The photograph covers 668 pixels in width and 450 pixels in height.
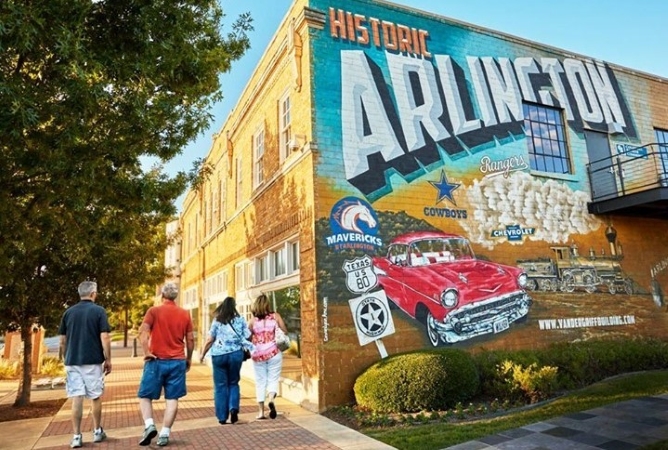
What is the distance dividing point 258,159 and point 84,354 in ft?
26.9

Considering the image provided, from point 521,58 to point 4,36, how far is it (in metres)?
11.4

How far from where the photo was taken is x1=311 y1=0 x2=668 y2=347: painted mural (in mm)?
9664

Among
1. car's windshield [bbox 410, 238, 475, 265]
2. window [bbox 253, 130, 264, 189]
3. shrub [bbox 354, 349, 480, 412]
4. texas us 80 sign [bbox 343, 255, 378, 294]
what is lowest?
shrub [bbox 354, 349, 480, 412]

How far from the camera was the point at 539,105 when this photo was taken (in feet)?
41.7

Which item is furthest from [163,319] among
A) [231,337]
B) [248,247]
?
[248,247]

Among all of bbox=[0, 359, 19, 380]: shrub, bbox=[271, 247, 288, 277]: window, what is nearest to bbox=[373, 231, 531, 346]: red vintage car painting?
bbox=[271, 247, 288, 277]: window

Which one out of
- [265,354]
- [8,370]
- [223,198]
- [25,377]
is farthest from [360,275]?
[8,370]

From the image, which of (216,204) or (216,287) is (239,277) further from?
(216,204)

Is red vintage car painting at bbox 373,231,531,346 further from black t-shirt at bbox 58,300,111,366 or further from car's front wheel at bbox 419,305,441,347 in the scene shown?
black t-shirt at bbox 58,300,111,366

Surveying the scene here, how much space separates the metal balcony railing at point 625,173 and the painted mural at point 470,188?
0.84ft

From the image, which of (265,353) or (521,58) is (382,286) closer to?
(265,353)

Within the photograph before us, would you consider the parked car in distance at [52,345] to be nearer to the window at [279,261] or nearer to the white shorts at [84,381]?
the window at [279,261]

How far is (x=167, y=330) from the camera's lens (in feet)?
20.9

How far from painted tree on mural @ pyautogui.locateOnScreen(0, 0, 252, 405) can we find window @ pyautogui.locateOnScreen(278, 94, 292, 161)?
2134 millimetres
